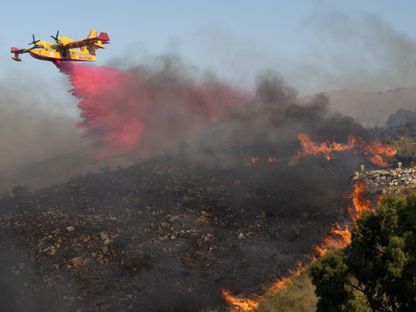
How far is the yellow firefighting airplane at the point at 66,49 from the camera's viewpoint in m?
33.0

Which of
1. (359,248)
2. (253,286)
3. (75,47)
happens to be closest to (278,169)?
(253,286)

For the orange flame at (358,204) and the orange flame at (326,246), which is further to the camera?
the orange flame at (358,204)

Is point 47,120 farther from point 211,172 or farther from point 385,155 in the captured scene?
point 385,155

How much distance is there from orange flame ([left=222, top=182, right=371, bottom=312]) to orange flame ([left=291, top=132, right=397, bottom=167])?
8006mm

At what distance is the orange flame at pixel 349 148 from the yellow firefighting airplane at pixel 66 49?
18895 millimetres

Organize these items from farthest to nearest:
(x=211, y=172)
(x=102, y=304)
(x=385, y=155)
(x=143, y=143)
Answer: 1. (x=143, y=143)
2. (x=385, y=155)
3. (x=211, y=172)
4. (x=102, y=304)

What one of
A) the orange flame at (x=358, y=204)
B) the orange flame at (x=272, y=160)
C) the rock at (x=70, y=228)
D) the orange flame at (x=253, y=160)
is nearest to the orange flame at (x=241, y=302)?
the orange flame at (x=358, y=204)

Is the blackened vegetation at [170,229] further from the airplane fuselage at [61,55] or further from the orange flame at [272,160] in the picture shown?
the airplane fuselage at [61,55]

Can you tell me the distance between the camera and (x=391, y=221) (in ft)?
35.8

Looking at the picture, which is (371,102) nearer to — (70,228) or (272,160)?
(272,160)

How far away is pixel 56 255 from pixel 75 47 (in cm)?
1785

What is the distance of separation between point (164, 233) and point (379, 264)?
16.4m

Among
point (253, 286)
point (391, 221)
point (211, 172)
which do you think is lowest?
point (253, 286)

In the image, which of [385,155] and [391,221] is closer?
[391,221]
